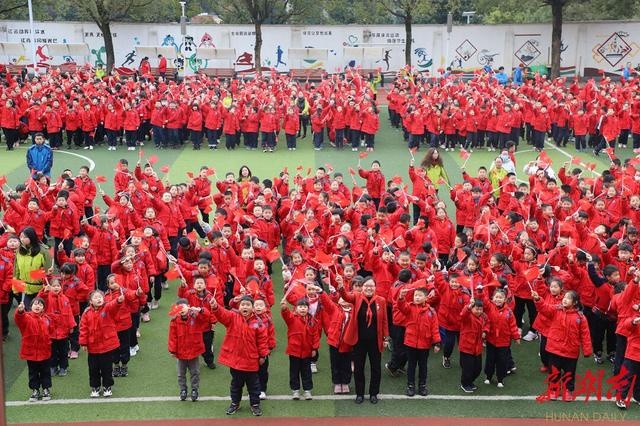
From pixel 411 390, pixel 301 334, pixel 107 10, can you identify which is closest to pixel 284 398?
pixel 301 334

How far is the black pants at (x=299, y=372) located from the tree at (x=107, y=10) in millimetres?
23835

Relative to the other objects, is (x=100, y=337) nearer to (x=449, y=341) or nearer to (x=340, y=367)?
(x=340, y=367)

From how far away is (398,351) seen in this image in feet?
27.7

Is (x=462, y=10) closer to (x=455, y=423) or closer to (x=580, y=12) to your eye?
(x=580, y=12)

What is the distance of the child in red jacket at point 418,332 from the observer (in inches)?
307

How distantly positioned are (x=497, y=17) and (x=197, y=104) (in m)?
27.6

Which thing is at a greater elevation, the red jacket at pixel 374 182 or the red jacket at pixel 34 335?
the red jacket at pixel 374 182

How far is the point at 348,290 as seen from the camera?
822 centimetres

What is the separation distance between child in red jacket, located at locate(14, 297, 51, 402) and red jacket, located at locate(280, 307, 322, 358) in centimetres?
233

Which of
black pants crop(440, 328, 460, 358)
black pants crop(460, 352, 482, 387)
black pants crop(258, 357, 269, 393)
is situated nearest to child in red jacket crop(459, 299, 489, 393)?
black pants crop(460, 352, 482, 387)

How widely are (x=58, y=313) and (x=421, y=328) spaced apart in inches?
144

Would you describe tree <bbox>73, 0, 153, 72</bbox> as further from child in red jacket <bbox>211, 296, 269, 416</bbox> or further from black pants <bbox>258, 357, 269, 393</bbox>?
child in red jacket <bbox>211, 296, 269, 416</bbox>

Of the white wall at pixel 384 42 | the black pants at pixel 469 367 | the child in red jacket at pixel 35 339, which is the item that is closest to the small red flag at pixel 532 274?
the black pants at pixel 469 367

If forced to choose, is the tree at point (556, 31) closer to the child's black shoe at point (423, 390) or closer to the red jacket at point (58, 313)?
the child's black shoe at point (423, 390)
